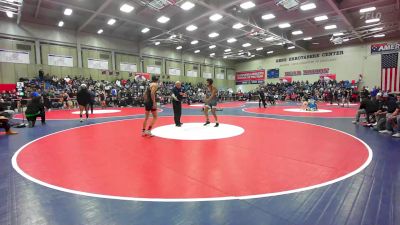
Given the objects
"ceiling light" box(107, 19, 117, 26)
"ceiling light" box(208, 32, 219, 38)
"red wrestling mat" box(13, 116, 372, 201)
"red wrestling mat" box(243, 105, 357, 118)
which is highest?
"ceiling light" box(107, 19, 117, 26)

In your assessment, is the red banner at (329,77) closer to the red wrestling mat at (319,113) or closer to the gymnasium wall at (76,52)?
the red wrestling mat at (319,113)

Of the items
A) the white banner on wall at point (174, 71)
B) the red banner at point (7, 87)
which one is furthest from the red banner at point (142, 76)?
the red banner at point (7, 87)

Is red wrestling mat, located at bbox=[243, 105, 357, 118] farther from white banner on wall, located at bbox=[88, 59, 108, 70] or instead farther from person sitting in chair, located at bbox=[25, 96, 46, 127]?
white banner on wall, located at bbox=[88, 59, 108, 70]

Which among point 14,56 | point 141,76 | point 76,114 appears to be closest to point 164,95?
point 141,76

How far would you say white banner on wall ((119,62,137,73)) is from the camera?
24923 millimetres

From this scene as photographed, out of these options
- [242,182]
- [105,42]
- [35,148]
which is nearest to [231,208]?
[242,182]

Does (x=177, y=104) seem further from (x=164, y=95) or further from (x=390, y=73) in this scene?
(x=390, y=73)

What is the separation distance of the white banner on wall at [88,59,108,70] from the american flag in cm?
2829

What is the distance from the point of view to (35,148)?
16.8ft

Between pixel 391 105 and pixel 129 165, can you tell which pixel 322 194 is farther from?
pixel 391 105

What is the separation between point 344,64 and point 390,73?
4680 millimetres

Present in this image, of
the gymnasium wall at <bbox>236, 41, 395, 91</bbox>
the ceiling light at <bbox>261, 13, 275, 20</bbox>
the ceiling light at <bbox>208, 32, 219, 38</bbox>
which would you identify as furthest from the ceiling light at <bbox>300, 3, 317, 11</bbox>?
the gymnasium wall at <bbox>236, 41, 395, 91</bbox>

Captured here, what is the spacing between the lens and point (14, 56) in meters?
18.3

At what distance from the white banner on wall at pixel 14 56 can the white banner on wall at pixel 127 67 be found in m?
8.13
